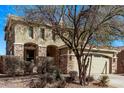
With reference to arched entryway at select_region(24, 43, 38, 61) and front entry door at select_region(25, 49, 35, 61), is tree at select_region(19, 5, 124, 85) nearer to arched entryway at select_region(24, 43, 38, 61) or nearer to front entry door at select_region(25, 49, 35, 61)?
front entry door at select_region(25, 49, 35, 61)

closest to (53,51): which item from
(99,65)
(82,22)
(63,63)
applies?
(63,63)

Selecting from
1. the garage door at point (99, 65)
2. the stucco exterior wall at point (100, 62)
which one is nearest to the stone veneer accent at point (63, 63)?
the stucco exterior wall at point (100, 62)

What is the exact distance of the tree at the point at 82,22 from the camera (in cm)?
1158

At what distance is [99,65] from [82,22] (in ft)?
22.6

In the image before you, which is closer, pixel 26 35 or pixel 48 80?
pixel 48 80

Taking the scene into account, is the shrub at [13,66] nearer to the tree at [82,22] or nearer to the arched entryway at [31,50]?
the arched entryway at [31,50]

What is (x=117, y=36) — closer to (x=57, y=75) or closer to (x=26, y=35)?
(x=57, y=75)

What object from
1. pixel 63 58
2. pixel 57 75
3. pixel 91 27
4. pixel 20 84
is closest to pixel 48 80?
pixel 57 75

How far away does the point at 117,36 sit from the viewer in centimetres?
1238

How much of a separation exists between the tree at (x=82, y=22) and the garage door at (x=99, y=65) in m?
4.79

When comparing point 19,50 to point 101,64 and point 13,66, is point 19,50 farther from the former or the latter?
point 101,64

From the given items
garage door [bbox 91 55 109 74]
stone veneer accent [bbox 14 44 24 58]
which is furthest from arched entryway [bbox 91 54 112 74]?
stone veneer accent [bbox 14 44 24 58]

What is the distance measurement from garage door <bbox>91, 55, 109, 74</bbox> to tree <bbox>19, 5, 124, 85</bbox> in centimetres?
479
